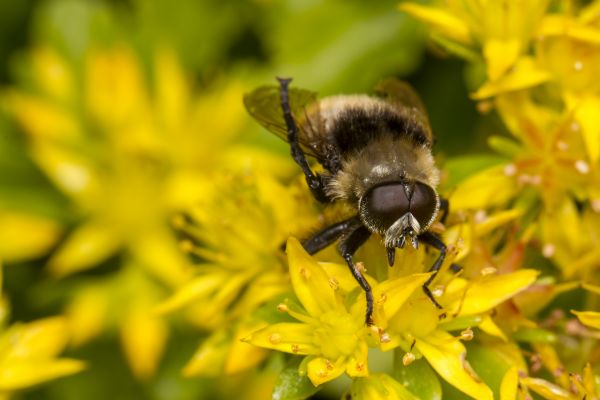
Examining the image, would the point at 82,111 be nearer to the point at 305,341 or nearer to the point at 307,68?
the point at 307,68

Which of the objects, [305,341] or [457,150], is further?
[457,150]

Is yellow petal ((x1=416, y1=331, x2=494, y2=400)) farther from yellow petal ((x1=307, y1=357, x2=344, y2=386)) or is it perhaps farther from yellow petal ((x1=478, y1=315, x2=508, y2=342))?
yellow petal ((x1=307, y1=357, x2=344, y2=386))

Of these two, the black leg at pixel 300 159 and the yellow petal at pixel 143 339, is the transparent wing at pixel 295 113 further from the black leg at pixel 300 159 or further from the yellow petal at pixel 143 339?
the yellow petal at pixel 143 339

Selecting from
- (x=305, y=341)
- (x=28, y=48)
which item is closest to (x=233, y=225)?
(x=305, y=341)

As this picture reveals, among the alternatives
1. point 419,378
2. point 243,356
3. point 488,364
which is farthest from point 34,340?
point 488,364

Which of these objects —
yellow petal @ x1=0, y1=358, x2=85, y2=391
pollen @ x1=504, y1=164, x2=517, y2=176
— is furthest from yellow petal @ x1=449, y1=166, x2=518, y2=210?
yellow petal @ x1=0, y1=358, x2=85, y2=391

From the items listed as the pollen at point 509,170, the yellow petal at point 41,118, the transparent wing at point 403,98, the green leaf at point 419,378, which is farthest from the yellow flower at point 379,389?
the yellow petal at point 41,118
